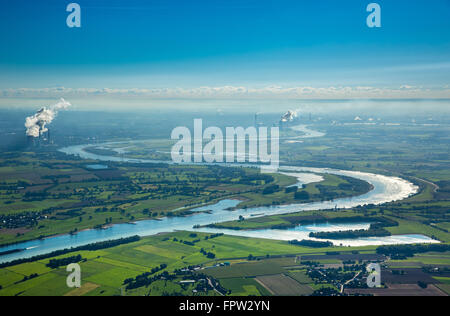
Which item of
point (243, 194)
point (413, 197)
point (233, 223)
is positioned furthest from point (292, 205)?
point (413, 197)

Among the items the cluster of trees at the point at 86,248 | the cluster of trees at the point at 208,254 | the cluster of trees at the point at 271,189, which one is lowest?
the cluster of trees at the point at 208,254

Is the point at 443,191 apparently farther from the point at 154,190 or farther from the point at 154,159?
the point at 154,159

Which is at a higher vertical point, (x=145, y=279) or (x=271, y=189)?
(x=271, y=189)

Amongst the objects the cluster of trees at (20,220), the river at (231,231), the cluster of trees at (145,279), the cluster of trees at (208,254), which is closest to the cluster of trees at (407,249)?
the river at (231,231)

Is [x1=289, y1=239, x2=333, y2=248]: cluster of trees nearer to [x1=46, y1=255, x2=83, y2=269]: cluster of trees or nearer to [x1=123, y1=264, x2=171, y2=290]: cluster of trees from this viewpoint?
[x1=123, y1=264, x2=171, y2=290]: cluster of trees

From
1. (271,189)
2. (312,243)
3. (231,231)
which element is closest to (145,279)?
(231,231)

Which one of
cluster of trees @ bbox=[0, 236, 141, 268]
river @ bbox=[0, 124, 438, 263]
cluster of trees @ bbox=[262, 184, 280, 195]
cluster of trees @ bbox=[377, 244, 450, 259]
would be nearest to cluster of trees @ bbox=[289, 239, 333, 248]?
river @ bbox=[0, 124, 438, 263]

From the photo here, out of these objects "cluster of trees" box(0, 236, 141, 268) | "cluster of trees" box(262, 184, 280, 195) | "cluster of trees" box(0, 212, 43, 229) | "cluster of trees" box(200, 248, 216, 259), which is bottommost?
"cluster of trees" box(200, 248, 216, 259)

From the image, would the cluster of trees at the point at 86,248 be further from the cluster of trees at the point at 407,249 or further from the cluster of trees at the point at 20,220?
the cluster of trees at the point at 407,249

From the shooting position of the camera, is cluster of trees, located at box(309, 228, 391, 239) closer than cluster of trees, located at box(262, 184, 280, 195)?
Yes

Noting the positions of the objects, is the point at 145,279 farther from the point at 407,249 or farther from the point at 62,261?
the point at 407,249

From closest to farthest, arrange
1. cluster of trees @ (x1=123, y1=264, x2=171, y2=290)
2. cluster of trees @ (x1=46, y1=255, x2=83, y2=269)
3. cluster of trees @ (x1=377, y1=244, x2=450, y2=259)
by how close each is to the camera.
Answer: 1. cluster of trees @ (x1=123, y1=264, x2=171, y2=290)
2. cluster of trees @ (x1=46, y1=255, x2=83, y2=269)
3. cluster of trees @ (x1=377, y1=244, x2=450, y2=259)
